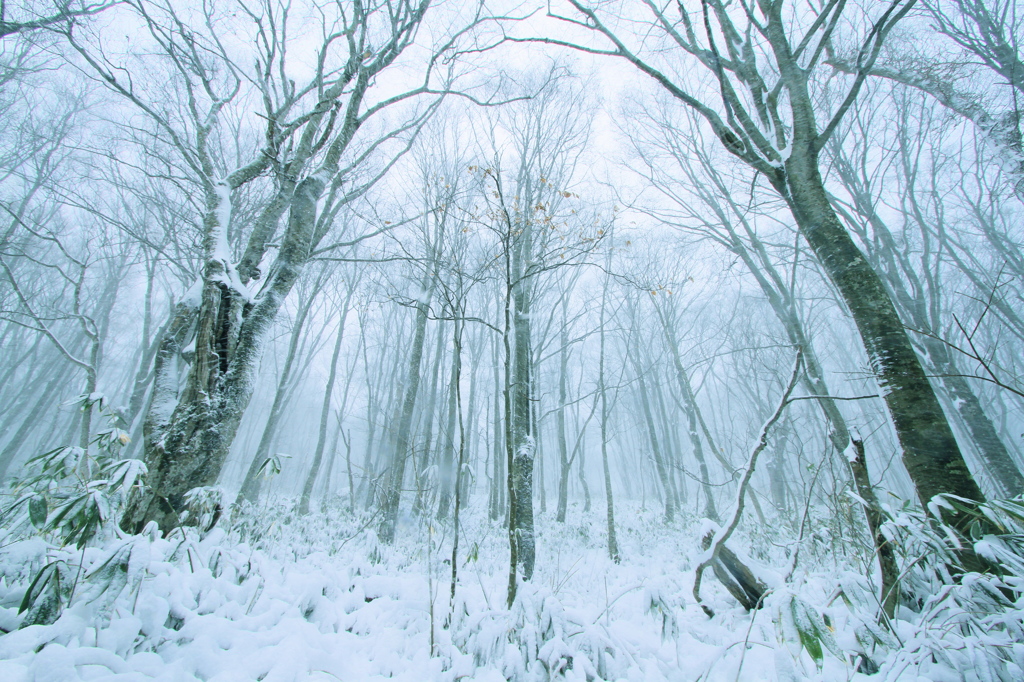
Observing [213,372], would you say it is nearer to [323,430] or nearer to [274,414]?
[274,414]

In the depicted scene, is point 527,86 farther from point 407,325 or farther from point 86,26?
point 407,325

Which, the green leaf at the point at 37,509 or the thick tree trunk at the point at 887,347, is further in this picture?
the thick tree trunk at the point at 887,347

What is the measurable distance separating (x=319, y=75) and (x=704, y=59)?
4658mm

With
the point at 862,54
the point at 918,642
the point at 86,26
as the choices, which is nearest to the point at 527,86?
the point at 862,54

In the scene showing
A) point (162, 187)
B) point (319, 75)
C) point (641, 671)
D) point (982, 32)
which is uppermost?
point (982, 32)

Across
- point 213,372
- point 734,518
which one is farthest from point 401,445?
point 734,518

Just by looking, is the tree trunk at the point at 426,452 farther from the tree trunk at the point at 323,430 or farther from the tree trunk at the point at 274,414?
the tree trunk at the point at 274,414

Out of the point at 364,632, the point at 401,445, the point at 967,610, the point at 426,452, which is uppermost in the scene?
the point at 401,445

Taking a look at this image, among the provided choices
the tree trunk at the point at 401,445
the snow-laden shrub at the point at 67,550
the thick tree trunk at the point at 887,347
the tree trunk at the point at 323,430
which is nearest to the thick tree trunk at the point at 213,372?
the snow-laden shrub at the point at 67,550

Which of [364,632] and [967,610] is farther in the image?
[364,632]

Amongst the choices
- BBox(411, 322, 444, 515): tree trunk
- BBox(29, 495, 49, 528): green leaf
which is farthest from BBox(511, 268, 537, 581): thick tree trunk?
BBox(29, 495, 49, 528): green leaf

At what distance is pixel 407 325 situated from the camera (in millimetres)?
17719

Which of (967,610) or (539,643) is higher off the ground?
(967,610)

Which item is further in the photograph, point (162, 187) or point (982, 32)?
point (162, 187)
